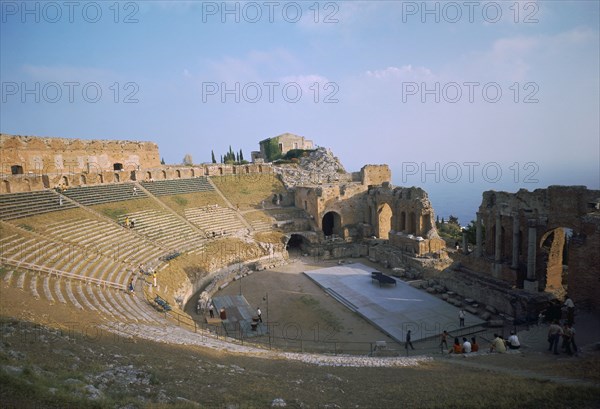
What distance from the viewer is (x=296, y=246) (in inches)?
1307

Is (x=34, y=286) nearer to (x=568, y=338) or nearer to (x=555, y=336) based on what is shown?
(x=555, y=336)

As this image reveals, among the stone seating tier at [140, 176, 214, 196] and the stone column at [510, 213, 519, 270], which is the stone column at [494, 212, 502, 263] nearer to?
the stone column at [510, 213, 519, 270]

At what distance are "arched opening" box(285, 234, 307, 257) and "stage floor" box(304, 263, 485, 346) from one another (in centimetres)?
661

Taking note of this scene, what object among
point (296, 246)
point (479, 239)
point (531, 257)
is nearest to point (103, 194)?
point (296, 246)

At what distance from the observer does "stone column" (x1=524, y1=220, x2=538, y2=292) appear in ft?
55.0

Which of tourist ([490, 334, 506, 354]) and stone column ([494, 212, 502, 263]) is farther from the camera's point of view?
stone column ([494, 212, 502, 263])

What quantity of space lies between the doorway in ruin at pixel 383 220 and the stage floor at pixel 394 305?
7998mm

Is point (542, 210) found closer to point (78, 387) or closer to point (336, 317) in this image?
point (336, 317)

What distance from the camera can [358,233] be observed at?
32.2 meters

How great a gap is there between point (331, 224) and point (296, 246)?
480 cm

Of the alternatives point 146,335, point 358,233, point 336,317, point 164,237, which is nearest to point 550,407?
point 146,335

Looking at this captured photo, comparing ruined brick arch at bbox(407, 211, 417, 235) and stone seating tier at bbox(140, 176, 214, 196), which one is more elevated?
stone seating tier at bbox(140, 176, 214, 196)

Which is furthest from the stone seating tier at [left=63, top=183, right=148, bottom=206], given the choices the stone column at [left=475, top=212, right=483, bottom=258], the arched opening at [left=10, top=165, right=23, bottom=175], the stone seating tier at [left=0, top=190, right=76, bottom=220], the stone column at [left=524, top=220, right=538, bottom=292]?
the stone column at [left=524, top=220, right=538, bottom=292]

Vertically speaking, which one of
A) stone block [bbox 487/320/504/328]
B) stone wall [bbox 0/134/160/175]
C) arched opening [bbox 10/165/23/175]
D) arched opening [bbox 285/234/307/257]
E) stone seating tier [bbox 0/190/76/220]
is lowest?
stone block [bbox 487/320/504/328]
